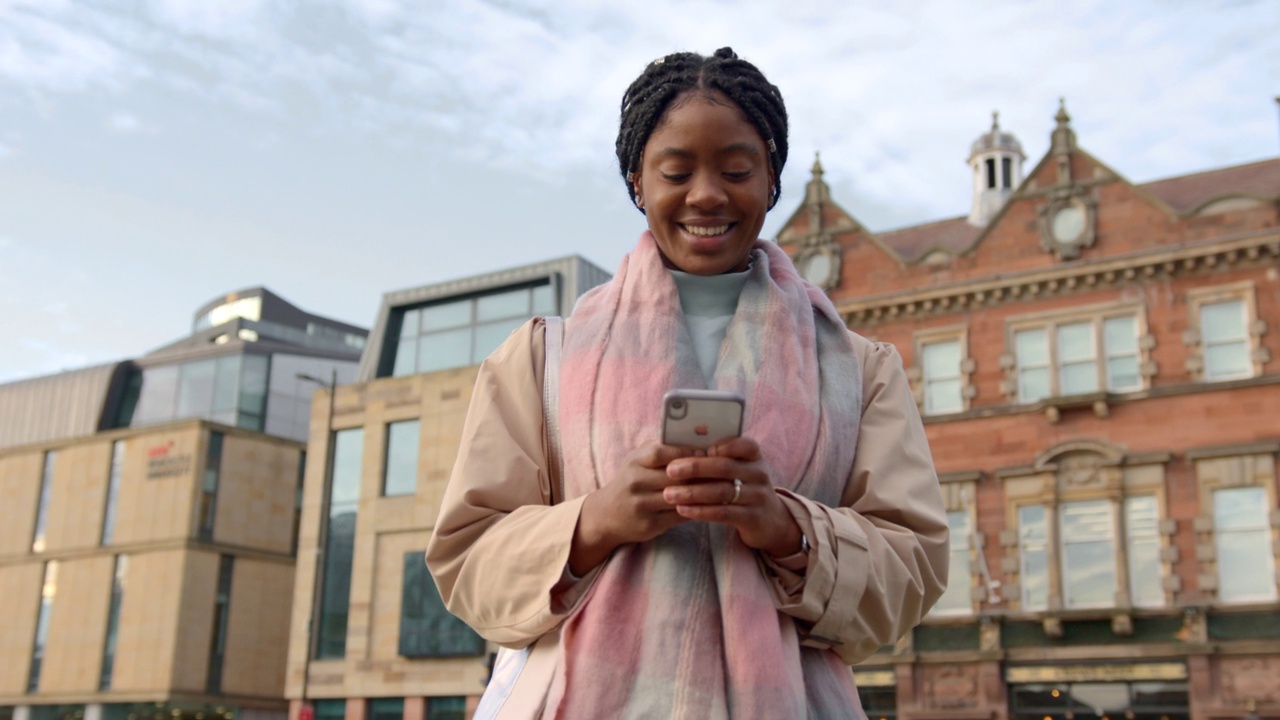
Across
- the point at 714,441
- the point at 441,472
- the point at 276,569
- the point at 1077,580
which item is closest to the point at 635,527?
the point at 714,441

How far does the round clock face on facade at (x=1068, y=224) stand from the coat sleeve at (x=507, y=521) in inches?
950

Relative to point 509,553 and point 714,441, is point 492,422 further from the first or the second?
point 714,441

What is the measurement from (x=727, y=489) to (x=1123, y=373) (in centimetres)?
2373

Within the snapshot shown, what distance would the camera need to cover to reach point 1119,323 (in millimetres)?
24000

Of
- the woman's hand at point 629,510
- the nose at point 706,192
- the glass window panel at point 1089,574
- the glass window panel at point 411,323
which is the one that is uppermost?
the glass window panel at point 411,323

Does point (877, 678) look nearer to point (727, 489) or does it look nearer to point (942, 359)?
point (942, 359)

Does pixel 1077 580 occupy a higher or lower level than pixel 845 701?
→ higher

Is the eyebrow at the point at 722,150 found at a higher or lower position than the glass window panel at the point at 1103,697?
higher

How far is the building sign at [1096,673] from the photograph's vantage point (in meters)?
22.6

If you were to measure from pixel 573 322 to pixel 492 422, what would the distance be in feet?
0.73

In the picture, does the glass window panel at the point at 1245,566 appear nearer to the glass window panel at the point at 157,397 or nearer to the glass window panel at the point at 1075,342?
the glass window panel at the point at 1075,342

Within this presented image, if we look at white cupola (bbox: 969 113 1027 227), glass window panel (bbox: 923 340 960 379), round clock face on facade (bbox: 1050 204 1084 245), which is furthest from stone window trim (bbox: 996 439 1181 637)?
white cupola (bbox: 969 113 1027 227)

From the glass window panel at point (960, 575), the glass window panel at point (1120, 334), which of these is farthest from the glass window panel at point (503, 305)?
the glass window panel at point (1120, 334)

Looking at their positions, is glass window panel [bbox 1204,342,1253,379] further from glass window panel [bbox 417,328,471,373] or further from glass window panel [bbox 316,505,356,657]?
glass window panel [bbox 316,505,356,657]
